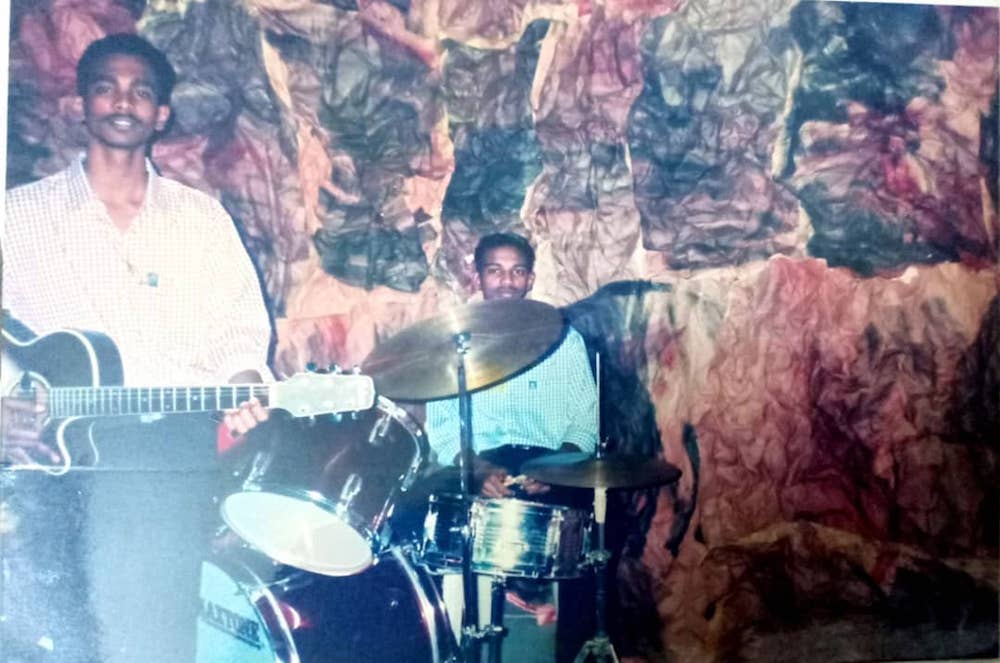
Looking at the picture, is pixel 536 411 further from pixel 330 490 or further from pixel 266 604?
pixel 266 604

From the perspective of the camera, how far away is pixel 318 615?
2727 millimetres

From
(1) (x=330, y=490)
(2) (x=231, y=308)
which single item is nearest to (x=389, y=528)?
(1) (x=330, y=490)

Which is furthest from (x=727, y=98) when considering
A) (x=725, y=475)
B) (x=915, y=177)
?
(x=725, y=475)

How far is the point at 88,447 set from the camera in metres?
2.75

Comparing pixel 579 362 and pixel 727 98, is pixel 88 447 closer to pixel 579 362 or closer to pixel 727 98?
pixel 579 362

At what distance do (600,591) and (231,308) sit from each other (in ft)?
4.05

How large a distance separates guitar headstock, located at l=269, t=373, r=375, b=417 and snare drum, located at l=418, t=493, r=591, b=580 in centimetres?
32

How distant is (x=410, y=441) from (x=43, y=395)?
93cm

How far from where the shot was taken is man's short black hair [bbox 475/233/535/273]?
9.61 ft

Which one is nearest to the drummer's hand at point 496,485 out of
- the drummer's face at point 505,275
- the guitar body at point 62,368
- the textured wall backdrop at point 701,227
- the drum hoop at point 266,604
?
the textured wall backdrop at point 701,227

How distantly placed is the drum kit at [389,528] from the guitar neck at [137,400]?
178mm

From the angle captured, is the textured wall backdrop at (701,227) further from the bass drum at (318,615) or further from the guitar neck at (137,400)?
the bass drum at (318,615)

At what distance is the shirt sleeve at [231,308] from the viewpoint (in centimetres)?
281

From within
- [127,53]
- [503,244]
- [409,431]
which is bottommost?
[409,431]
